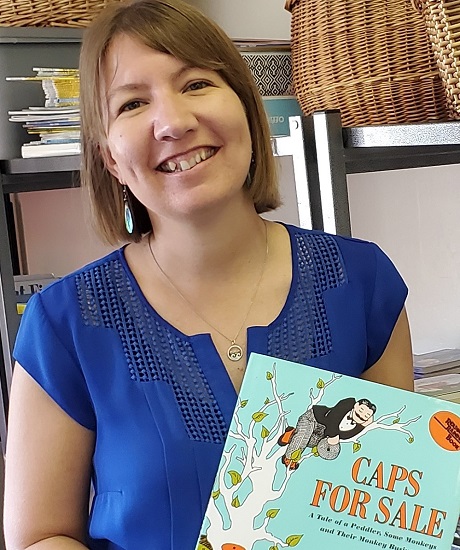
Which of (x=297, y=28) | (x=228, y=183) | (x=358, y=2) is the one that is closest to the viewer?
(x=228, y=183)

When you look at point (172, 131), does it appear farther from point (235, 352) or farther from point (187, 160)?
point (235, 352)

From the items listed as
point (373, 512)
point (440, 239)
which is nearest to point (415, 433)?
point (373, 512)

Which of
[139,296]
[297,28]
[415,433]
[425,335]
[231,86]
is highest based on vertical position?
[297,28]

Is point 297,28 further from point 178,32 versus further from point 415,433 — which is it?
point 415,433

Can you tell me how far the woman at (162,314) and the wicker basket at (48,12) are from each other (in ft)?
2.38

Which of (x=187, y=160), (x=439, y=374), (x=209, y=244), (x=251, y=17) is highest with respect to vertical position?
(x=251, y=17)

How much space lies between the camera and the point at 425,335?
6.74ft

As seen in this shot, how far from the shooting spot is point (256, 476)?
89cm

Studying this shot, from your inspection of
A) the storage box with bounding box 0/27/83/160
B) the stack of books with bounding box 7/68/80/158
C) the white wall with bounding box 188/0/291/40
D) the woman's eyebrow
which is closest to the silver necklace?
the woman's eyebrow

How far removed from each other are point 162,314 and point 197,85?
11.1 inches

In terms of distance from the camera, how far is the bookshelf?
1222 mm

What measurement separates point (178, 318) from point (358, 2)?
1.86 ft

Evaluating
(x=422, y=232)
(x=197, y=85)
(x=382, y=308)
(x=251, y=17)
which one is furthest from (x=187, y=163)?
(x=251, y=17)

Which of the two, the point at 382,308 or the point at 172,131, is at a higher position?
the point at 172,131
